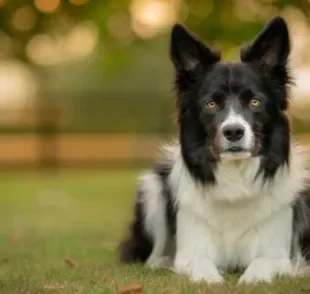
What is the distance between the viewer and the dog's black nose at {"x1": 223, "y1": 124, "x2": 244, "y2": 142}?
6.51 metres

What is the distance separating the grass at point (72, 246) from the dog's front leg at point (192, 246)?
0.17 metres

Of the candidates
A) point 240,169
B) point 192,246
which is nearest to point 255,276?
point 192,246

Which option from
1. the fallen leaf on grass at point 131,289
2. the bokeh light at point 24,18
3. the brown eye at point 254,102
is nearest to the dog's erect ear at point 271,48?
the brown eye at point 254,102

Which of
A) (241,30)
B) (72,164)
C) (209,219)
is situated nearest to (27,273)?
(209,219)

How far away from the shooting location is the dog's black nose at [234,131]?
21.4ft

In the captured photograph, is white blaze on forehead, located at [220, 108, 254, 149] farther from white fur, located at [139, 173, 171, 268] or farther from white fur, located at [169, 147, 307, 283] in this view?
white fur, located at [139, 173, 171, 268]

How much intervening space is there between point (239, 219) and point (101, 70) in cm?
1249

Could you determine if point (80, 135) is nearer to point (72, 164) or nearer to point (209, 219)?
point (72, 164)

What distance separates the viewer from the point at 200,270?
6.80 metres

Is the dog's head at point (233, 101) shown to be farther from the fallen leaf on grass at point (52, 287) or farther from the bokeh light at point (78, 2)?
the bokeh light at point (78, 2)

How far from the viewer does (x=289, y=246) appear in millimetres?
7133

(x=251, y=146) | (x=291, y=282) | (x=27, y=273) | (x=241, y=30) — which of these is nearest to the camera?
(x=291, y=282)

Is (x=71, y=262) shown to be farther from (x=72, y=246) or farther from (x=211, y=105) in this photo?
(x=211, y=105)

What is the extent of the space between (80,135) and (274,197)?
25.2 meters
